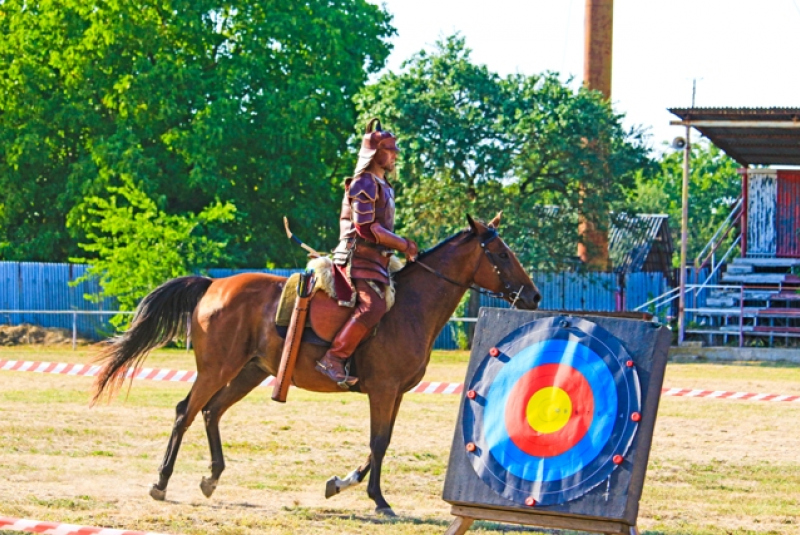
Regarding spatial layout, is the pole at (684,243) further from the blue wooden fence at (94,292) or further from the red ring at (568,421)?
the red ring at (568,421)

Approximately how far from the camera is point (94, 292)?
36906 millimetres

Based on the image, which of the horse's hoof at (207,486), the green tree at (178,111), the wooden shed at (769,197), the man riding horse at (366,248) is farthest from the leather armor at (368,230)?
the green tree at (178,111)

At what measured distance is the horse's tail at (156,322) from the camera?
1050cm

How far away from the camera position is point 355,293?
31.5ft

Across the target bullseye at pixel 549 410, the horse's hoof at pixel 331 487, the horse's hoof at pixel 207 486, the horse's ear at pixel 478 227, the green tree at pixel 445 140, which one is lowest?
the horse's hoof at pixel 207 486

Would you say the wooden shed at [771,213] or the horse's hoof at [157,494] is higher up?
the wooden shed at [771,213]

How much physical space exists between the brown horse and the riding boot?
0.46 ft

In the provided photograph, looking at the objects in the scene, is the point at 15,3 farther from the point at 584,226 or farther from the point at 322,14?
the point at 584,226

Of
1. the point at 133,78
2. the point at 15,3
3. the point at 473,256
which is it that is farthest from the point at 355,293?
the point at 15,3

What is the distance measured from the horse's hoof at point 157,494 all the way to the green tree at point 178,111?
2689 centimetres

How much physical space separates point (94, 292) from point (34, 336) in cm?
332

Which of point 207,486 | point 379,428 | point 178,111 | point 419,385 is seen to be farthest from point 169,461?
point 178,111

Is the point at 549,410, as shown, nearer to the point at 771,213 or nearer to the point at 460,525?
the point at 460,525

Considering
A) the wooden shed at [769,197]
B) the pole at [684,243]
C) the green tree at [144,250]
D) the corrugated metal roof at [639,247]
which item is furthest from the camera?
the corrugated metal roof at [639,247]
